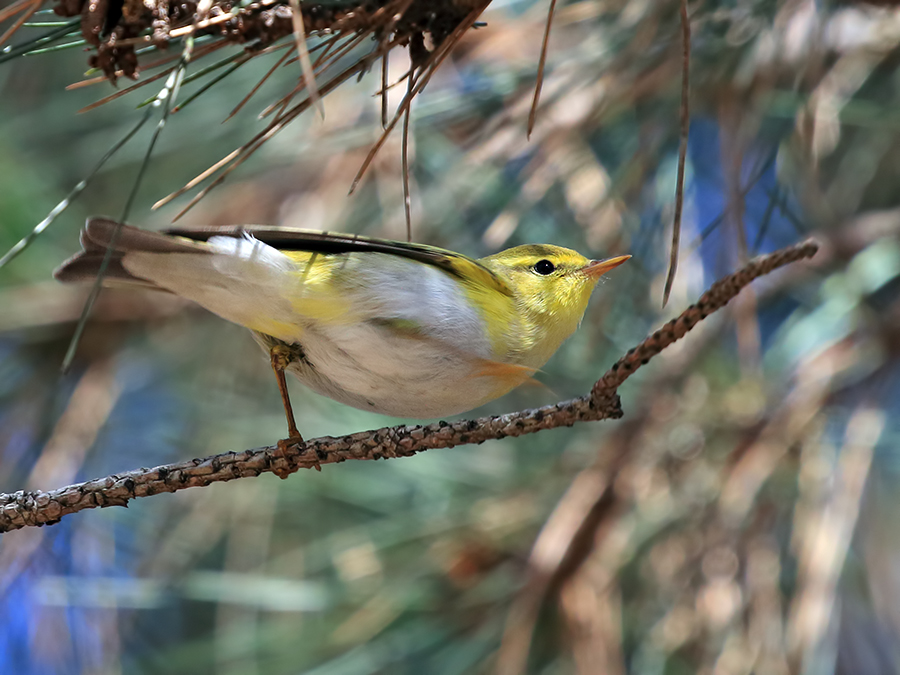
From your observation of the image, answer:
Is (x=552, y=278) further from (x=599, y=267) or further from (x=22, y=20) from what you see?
(x=22, y=20)

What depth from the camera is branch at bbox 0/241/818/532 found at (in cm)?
104

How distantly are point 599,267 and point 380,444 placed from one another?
72cm

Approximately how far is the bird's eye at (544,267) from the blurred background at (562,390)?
0.24 m

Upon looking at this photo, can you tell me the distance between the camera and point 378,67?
8.13ft

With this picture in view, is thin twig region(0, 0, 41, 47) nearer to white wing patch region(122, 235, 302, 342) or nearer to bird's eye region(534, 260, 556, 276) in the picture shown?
white wing patch region(122, 235, 302, 342)

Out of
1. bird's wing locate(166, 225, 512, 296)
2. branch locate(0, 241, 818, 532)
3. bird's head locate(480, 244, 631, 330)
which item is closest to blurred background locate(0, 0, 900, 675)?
bird's head locate(480, 244, 631, 330)

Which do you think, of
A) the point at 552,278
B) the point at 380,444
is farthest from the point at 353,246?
the point at 380,444

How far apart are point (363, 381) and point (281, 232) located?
31cm

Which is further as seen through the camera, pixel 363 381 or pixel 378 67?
pixel 378 67

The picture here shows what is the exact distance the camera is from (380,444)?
126 centimetres

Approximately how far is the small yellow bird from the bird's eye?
0.20 metres

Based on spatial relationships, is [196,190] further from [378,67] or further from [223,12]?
[223,12]

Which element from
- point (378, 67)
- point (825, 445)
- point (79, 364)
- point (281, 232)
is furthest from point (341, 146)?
point (825, 445)

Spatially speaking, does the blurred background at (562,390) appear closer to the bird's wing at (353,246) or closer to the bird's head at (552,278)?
the bird's head at (552,278)
